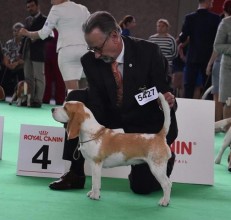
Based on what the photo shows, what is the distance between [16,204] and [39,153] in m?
0.79

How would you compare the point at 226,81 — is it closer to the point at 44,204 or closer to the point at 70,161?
the point at 70,161

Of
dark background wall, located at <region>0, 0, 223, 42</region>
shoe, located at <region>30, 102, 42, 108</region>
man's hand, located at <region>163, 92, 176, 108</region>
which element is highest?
dark background wall, located at <region>0, 0, 223, 42</region>

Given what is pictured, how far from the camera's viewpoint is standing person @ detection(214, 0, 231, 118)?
521cm

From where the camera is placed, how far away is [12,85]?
384 inches

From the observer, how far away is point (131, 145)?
279cm

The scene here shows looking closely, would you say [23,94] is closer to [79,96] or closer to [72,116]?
[79,96]

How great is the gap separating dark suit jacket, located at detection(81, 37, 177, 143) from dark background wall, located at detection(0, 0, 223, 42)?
868 cm

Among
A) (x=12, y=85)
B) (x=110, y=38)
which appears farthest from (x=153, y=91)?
(x=12, y=85)

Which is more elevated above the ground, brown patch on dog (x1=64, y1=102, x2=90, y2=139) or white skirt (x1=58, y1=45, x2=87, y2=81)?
white skirt (x1=58, y1=45, x2=87, y2=81)

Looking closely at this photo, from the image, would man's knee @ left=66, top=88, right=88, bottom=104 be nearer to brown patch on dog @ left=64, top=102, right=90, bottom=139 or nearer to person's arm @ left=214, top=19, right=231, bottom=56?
brown patch on dog @ left=64, top=102, right=90, bottom=139

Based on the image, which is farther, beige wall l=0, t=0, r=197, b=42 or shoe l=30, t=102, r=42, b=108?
beige wall l=0, t=0, r=197, b=42

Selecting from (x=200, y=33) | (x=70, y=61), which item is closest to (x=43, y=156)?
(x=70, y=61)

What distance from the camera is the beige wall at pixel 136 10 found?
1172 centimetres

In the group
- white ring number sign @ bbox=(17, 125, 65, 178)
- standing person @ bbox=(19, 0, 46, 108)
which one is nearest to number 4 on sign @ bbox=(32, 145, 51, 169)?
white ring number sign @ bbox=(17, 125, 65, 178)
